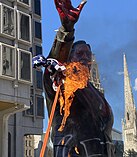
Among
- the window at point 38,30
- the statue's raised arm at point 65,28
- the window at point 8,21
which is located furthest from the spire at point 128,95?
the statue's raised arm at point 65,28

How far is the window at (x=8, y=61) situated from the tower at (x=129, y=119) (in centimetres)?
8942

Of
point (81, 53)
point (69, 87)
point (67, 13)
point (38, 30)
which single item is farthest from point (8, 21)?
point (67, 13)

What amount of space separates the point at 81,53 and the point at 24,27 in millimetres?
15394

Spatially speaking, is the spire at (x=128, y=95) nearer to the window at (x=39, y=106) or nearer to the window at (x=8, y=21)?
the window at (x=39, y=106)

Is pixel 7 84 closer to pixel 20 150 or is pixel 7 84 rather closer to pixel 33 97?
pixel 20 150

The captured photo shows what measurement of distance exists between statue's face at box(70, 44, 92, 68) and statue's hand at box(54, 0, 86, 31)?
1.05 metres

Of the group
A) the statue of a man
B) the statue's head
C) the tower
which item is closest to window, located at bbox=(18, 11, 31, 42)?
the statue's head

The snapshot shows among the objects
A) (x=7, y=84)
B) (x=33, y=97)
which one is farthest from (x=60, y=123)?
(x=33, y=97)

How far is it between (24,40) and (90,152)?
51.7 feet

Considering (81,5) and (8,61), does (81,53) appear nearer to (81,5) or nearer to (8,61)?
(81,5)

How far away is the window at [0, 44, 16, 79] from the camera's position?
2055 centimetres

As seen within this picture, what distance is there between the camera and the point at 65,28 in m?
7.28

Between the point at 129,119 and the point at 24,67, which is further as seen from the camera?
the point at 129,119

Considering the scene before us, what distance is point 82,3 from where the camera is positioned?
7.61 metres
